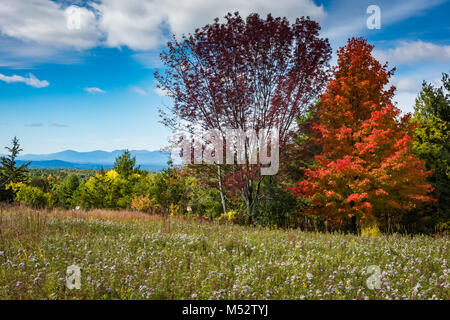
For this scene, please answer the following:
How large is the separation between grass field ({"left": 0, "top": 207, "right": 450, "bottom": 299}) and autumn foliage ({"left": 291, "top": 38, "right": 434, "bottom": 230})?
132 inches

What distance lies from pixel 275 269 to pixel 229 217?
779 centimetres

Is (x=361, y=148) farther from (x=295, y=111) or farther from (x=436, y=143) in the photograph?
(x=436, y=143)

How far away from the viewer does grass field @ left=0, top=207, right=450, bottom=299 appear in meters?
4.71

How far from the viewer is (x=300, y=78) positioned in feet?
44.4

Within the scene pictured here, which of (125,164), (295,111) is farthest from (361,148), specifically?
(125,164)

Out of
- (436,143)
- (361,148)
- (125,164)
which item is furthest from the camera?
(125,164)

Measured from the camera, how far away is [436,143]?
19.1 metres

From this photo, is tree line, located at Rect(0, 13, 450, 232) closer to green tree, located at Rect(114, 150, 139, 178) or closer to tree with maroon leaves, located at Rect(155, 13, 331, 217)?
tree with maroon leaves, located at Rect(155, 13, 331, 217)

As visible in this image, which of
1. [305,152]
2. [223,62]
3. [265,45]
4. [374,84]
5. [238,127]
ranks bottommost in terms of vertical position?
[305,152]

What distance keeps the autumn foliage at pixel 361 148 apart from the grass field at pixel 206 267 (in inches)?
132

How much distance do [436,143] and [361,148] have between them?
10.9 metres

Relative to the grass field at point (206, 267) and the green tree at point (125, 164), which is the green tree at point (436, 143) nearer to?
the grass field at point (206, 267)

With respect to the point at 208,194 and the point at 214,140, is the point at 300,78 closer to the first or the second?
the point at 214,140

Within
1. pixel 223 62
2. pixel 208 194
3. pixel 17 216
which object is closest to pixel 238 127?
pixel 223 62
